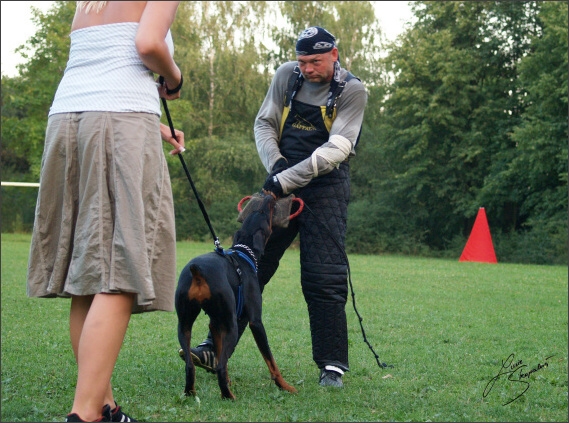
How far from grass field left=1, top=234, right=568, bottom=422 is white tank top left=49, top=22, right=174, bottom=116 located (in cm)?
149

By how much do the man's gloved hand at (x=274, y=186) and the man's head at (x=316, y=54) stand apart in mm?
686

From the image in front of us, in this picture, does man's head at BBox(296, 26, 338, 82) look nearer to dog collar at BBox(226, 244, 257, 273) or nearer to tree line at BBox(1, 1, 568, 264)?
dog collar at BBox(226, 244, 257, 273)

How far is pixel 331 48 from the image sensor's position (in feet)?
16.0

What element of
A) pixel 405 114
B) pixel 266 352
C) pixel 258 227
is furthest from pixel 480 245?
pixel 266 352

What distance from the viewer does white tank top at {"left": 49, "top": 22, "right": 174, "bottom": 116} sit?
3266 mm

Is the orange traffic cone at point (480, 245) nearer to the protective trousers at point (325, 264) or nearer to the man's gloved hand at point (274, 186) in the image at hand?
the protective trousers at point (325, 264)

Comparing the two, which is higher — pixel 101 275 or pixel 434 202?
pixel 101 275

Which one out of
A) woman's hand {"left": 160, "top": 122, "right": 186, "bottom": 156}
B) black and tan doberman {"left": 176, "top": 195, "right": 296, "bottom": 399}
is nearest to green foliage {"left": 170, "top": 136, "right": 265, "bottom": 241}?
black and tan doberman {"left": 176, "top": 195, "right": 296, "bottom": 399}

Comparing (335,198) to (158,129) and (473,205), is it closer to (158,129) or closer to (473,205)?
(158,129)

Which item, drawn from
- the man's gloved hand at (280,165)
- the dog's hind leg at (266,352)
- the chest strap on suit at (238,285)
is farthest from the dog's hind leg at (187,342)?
the man's gloved hand at (280,165)

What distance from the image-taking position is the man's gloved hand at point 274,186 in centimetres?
482

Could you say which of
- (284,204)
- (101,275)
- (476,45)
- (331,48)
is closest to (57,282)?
(101,275)

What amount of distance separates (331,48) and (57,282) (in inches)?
93.8

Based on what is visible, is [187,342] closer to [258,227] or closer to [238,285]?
[238,285]
